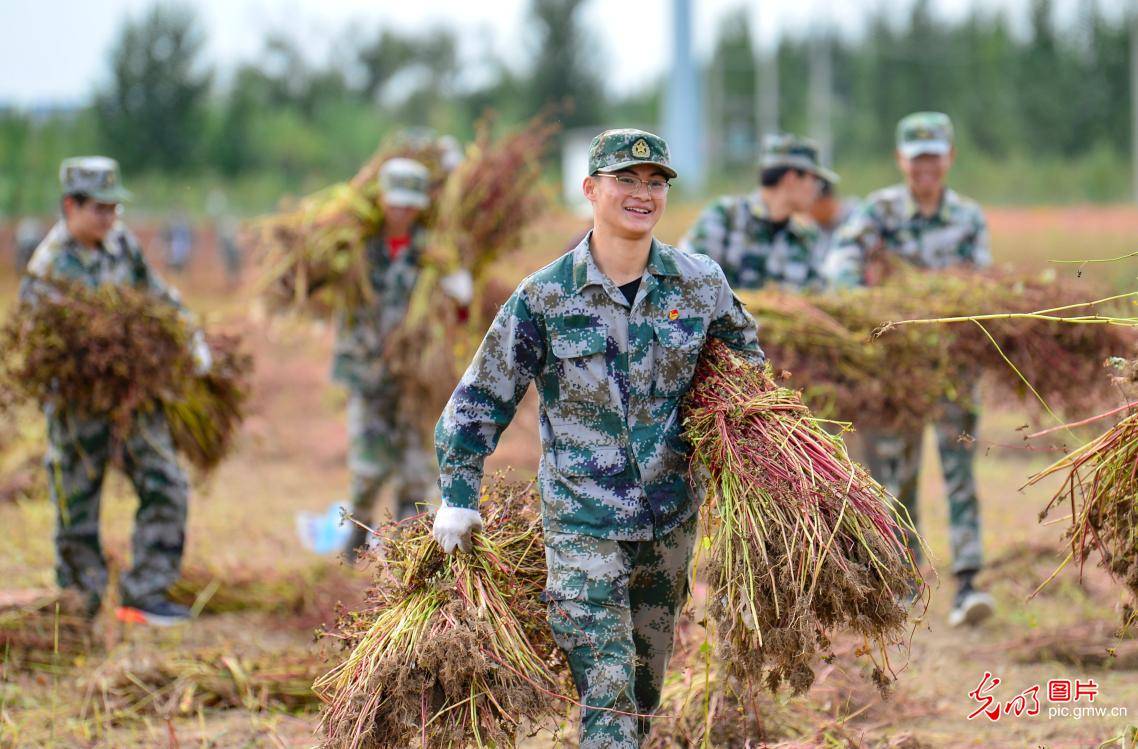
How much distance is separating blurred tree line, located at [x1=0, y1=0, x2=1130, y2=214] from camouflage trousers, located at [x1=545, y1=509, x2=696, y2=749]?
1233 inches

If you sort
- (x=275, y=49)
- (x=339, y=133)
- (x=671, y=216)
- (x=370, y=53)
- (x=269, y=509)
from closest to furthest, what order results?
(x=269, y=509) < (x=671, y=216) < (x=339, y=133) < (x=275, y=49) < (x=370, y=53)

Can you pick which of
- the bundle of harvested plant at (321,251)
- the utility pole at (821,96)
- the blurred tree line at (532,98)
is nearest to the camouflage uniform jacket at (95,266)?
the bundle of harvested plant at (321,251)

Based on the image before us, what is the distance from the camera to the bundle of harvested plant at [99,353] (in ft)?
19.4

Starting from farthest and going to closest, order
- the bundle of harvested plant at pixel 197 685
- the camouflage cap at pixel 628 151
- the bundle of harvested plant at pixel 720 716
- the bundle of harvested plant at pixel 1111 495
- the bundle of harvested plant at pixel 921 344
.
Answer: the bundle of harvested plant at pixel 921 344 → the bundle of harvested plant at pixel 197 685 → the bundle of harvested plant at pixel 720 716 → the camouflage cap at pixel 628 151 → the bundle of harvested plant at pixel 1111 495

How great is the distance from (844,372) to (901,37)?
56103 millimetres

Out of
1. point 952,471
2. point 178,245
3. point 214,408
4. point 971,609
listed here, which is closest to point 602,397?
point 971,609

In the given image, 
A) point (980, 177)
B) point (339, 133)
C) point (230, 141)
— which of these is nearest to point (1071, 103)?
point (980, 177)

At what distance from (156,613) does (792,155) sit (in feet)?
12.8

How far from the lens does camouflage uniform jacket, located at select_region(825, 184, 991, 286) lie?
6.76 meters

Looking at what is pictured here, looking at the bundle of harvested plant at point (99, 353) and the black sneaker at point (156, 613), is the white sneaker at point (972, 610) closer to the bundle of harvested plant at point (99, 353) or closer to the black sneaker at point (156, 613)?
the black sneaker at point (156, 613)

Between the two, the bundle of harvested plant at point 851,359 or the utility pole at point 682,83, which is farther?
the utility pole at point 682,83

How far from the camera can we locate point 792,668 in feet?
11.3

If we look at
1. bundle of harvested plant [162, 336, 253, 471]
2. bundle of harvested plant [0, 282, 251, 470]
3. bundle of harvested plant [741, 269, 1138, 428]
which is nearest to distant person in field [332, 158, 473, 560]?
bundle of harvested plant [162, 336, 253, 471]

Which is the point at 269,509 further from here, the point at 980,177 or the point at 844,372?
the point at 980,177
